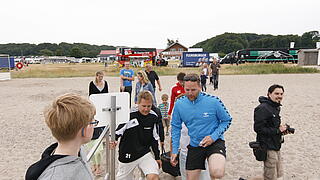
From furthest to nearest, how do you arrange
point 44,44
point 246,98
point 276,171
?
point 44,44 < point 246,98 < point 276,171

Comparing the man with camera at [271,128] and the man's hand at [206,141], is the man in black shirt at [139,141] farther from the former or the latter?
the man with camera at [271,128]

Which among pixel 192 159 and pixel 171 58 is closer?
pixel 192 159

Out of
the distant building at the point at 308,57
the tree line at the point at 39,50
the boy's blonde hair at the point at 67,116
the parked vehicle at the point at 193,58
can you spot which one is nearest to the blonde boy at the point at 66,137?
the boy's blonde hair at the point at 67,116

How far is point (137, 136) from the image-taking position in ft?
10.5

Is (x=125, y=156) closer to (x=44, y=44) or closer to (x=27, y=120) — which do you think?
(x=27, y=120)

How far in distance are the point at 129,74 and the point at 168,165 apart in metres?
4.35

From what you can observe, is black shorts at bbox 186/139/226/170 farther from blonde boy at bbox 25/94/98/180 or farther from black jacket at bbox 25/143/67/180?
black jacket at bbox 25/143/67/180

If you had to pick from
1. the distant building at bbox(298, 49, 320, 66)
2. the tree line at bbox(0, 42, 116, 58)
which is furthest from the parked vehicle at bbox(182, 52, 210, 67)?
the tree line at bbox(0, 42, 116, 58)

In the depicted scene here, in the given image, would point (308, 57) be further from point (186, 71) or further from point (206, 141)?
point (206, 141)

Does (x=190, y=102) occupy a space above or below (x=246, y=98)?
above

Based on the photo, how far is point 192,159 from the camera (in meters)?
2.91

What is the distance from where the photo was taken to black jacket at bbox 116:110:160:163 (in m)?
3.12

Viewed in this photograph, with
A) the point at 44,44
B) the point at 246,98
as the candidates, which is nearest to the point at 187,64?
the point at 246,98

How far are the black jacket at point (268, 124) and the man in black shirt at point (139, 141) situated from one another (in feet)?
4.63
